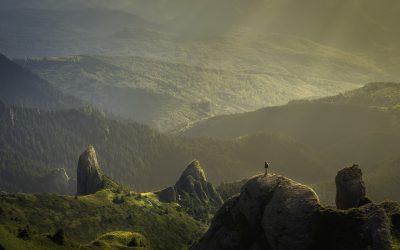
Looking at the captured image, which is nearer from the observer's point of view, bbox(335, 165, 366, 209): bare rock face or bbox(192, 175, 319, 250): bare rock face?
bbox(192, 175, 319, 250): bare rock face

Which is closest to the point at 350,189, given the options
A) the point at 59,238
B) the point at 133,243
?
the point at 59,238

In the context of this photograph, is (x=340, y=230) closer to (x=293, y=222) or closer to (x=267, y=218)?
(x=293, y=222)

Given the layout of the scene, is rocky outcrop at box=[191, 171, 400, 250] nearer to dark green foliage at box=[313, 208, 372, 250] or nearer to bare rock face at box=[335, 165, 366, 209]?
dark green foliage at box=[313, 208, 372, 250]

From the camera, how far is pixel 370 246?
3469 inches

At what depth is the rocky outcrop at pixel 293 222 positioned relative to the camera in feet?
301

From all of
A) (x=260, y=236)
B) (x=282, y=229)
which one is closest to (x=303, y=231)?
(x=282, y=229)

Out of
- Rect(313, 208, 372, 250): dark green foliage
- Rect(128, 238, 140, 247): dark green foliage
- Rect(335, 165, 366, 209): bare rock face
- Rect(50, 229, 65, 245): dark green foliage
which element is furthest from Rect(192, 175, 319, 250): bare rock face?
Rect(128, 238, 140, 247): dark green foliage

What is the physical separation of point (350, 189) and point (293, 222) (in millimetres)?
25280

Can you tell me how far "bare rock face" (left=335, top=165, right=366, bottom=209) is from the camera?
11662cm

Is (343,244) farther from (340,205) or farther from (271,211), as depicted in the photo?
(340,205)

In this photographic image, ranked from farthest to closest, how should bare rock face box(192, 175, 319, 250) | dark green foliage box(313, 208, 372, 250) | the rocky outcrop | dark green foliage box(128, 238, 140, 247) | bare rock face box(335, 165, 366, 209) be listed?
1. dark green foliage box(128, 238, 140, 247)
2. bare rock face box(335, 165, 366, 209)
3. bare rock face box(192, 175, 319, 250)
4. the rocky outcrop
5. dark green foliage box(313, 208, 372, 250)

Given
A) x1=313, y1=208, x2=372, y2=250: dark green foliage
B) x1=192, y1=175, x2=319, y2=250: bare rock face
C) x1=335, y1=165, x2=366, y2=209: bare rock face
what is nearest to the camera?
x1=313, y1=208, x2=372, y2=250: dark green foliage

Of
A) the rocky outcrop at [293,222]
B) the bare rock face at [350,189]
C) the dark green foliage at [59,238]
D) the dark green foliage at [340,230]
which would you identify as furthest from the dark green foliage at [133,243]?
the dark green foliage at [340,230]

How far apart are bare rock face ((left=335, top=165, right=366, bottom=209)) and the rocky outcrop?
49.1 feet
